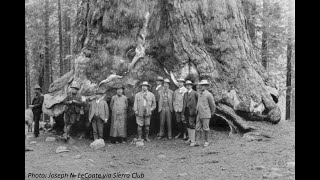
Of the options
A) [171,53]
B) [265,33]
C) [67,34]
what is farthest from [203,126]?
[67,34]

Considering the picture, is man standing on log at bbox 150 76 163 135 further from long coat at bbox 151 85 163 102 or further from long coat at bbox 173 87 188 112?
long coat at bbox 173 87 188 112

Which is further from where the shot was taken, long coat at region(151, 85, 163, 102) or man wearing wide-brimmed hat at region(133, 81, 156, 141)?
long coat at region(151, 85, 163, 102)

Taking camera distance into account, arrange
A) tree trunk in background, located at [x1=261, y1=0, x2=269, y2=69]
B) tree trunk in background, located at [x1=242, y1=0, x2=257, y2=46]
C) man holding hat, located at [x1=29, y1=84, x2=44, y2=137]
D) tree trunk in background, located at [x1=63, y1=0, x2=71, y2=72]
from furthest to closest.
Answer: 1. tree trunk in background, located at [x1=63, y1=0, x2=71, y2=72]
2. tree trunk in background, located at [x1=261, y1=0, x2=269, y2=69]
3. tree trunk in background, located at [x1=242, y1=0, x2=257, y2=46]
4. man holding hat, located at [x1=29, y1=84, x2=44, y2=137]

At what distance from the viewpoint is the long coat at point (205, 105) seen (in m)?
10.1

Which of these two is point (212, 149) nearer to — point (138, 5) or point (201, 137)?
point (201, 137)

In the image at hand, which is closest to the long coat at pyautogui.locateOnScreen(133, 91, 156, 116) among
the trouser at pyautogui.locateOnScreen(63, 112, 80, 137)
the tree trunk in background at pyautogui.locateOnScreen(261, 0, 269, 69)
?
the trouser at pyautogui.locateOnScreen(63, 112, 80, 137)

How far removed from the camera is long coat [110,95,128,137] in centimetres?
1142

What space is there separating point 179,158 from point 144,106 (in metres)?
2.78

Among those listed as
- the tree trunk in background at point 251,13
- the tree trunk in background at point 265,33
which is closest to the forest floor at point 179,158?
the tree trunk in background at point 251,13

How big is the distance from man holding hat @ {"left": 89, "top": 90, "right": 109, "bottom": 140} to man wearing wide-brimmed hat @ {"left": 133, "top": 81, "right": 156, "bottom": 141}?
1.09 meters

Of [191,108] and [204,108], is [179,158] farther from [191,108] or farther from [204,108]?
[191,108]

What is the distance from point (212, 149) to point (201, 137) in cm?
139

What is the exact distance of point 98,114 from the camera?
1127 centimetres
